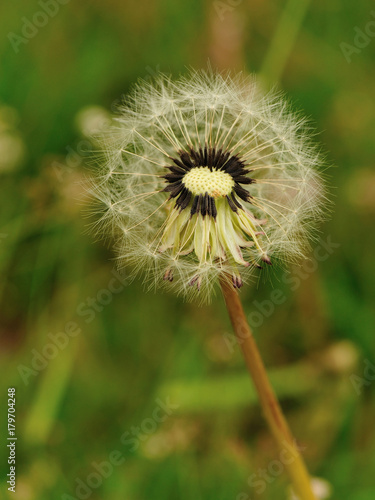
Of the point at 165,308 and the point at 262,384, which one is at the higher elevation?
the point at 165,308

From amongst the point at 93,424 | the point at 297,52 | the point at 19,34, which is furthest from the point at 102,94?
the point at 93,424

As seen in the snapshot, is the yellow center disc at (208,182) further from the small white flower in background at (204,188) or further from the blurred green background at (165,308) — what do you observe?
the blurred green background at (165,308)

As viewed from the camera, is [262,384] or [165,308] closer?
[262,384]

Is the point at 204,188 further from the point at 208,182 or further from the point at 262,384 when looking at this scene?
the point at 262,384

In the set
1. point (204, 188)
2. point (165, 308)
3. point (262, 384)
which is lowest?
point (262, 384)

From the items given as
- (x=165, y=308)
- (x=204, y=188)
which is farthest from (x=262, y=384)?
(x=165, y=308)

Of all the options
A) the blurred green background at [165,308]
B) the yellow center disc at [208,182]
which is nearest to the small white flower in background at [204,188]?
the yellow center disc at [208,182]
